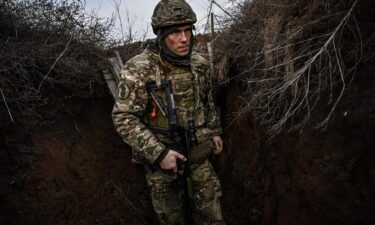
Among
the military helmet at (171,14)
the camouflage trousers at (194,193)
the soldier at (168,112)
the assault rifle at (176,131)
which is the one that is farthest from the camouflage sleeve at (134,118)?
the military helmet at (171,14)

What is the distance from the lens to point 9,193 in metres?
3.44

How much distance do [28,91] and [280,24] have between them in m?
2.69

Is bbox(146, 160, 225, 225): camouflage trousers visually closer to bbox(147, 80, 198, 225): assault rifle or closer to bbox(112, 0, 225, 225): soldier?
bbox(112, 0, 225, 225): soldier

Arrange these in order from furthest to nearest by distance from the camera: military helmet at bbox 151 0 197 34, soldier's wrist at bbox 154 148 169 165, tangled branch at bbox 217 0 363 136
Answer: military helmet at bbox 151 0 197 34 < soldier's wrist at bbox 154 148 169 165 < tangled branch at bbox 217 0 363 136

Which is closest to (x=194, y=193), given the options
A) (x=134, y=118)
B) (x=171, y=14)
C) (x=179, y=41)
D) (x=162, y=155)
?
(x=162, y=155)

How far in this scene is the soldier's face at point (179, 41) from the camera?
291cm

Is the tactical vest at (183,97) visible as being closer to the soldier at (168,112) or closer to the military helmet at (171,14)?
the soldier at (168,112)

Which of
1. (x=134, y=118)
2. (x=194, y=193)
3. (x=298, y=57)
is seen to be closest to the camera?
(x=298, y=57)

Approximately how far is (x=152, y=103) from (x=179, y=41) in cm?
58

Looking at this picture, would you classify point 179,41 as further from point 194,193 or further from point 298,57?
point 194,193

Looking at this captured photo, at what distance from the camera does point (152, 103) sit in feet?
Answer: 9.80

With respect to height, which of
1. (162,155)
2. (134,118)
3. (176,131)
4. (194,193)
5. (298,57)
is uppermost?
(298,57)

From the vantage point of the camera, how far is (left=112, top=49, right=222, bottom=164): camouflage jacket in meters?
2.80

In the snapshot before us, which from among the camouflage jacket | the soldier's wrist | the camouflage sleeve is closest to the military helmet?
the camouflage jacket
